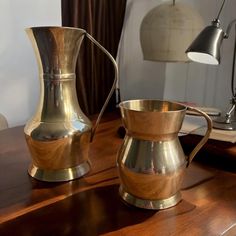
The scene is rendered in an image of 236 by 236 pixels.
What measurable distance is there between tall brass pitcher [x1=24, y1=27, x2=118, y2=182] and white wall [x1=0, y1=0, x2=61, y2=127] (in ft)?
2.10

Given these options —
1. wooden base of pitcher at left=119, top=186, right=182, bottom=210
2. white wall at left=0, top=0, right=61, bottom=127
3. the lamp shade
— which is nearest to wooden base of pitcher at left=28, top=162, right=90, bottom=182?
wooden base of pitcher at left=119, top=186, right=182, bottom=210

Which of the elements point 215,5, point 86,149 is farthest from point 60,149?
point 215,5

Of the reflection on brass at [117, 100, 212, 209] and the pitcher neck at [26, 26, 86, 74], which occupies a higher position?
the pitcher neck at [26, 26, 86, 74]

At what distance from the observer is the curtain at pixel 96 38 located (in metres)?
1.44

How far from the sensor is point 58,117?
66 centimetres

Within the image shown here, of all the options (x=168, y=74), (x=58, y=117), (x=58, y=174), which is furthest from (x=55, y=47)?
(x=168, y=74)

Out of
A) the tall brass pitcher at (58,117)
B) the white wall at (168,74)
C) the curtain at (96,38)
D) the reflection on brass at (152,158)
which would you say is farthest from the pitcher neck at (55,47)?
the white wall at (168,74)

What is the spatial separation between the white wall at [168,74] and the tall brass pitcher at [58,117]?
3.50ft

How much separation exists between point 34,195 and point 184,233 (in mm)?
282

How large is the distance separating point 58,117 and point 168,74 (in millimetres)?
1252

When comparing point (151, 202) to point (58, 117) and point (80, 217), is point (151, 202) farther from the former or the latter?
point (58, 117)

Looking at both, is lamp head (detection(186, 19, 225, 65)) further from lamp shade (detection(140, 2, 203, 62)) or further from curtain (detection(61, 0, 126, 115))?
curtain (detection(61, 0, 126, 115))

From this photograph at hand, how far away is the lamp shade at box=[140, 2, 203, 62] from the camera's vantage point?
1268 millimetres

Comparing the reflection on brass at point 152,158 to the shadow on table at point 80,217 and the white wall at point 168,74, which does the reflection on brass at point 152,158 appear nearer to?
the shadow on table at point 80,217
